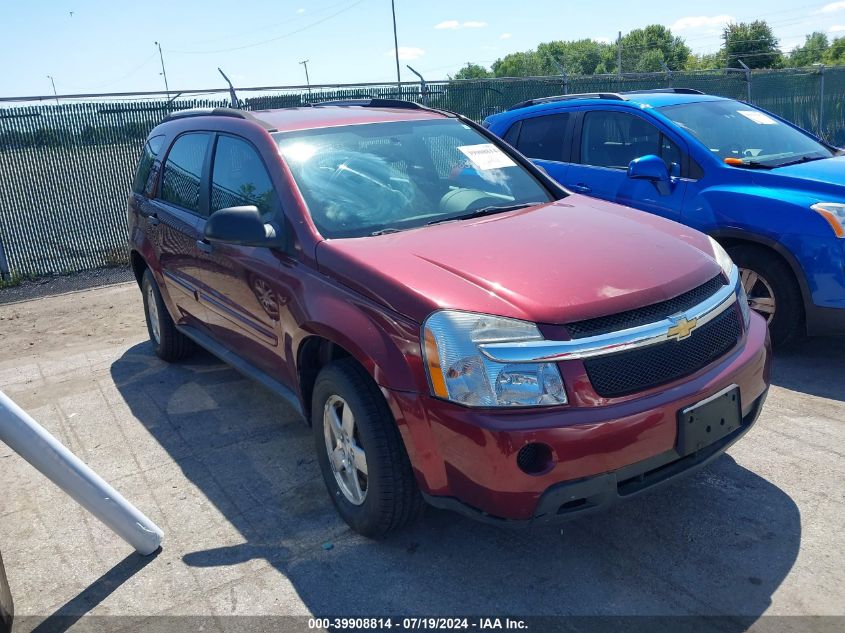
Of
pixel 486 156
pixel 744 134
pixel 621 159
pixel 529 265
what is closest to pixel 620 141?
pixel 621 159

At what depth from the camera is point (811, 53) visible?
63.2m

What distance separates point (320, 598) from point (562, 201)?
7.73 feet

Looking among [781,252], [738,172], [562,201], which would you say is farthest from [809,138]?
[562,201]

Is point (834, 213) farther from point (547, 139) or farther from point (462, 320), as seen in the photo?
point (462, 320)

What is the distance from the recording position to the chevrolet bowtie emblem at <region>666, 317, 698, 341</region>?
2.74 m

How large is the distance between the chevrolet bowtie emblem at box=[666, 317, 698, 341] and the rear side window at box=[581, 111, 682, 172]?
295 cm

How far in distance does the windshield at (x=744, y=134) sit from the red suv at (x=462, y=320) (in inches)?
83.1

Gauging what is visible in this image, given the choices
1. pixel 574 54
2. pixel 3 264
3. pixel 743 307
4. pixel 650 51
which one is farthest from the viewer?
pixel 574 54

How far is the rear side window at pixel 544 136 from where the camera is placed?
252 inches

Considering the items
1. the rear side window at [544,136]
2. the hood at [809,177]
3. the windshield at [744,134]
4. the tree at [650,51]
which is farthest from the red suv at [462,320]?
the tree at [650,51]

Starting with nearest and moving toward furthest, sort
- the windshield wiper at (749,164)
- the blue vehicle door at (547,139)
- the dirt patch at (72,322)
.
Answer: the windshield wiper at (749,164), the blue vehicle door at (547,139), the dirt patch at (72,322)

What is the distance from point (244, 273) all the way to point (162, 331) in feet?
6.75

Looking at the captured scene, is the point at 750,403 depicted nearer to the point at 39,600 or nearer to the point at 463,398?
the point at 463,398

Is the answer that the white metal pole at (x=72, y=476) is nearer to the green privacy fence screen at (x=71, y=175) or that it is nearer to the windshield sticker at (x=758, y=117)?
the windshield sticker at (x=758, y=117)
